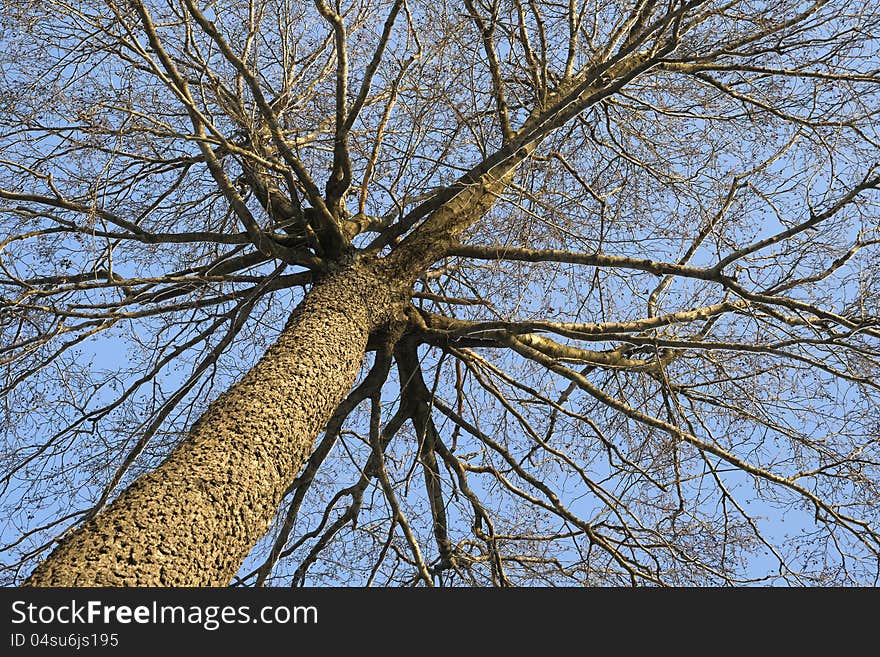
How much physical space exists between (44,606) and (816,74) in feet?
14.3

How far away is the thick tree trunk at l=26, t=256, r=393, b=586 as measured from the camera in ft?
7.16

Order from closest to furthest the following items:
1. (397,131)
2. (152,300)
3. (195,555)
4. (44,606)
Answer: (44,606) → (195,555) → (152,300) → (397,131)

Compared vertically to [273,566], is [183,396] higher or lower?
higher

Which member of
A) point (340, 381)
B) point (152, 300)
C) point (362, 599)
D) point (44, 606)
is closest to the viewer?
point (44, 606)

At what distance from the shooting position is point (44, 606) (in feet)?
6.77

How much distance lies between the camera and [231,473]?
2.61 meters

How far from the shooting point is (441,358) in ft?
13.8

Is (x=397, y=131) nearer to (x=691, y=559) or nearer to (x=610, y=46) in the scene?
(x=610, y=46)

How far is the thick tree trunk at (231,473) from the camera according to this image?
7.16 feet

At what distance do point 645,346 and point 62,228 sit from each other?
308cm

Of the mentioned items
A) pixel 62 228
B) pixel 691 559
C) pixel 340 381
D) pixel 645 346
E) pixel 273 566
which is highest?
pixel 62 228

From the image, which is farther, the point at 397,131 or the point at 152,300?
the point at 397,131

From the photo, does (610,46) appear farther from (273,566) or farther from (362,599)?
(273,566)

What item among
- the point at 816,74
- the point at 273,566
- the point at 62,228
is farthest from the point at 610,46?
the point at 273,566
